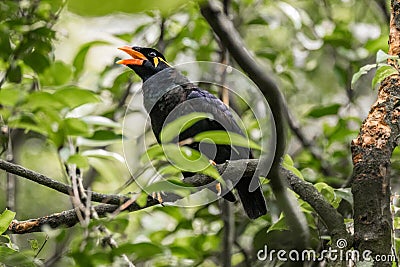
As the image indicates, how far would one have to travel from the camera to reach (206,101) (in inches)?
104

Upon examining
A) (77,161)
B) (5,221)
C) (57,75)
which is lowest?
(57,75)

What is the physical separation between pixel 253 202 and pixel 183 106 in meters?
0.54

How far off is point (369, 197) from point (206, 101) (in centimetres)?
116

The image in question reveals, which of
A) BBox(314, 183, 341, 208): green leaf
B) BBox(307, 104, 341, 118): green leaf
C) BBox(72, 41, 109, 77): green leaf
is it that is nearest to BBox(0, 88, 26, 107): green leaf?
BBox(314, 183, 341, 208): green leaf

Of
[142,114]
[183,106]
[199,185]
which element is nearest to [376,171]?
[199,185]

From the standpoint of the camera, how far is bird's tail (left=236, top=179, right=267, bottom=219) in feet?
7.98

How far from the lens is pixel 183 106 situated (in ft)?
8.66

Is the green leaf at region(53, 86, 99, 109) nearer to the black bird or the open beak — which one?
the black bird

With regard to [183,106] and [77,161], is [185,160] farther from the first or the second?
[183,106]

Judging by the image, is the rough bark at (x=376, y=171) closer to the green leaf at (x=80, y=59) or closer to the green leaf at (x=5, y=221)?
the green leaf at (x=5, y=221)

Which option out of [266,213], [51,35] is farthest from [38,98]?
[266,213]

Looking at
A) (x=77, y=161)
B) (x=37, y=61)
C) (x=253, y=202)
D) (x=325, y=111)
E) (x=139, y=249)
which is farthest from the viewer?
(x=325, y=111)

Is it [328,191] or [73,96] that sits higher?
[73,96]

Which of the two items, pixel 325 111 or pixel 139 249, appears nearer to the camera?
pixel 139 249
